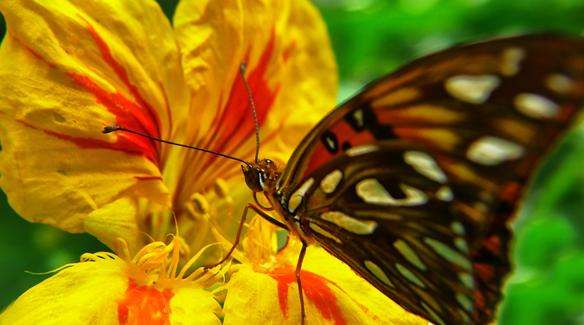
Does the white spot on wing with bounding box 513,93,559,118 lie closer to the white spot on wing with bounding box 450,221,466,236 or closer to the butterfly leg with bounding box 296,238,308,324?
the white spot on wing with bounding box 450,221,466,236

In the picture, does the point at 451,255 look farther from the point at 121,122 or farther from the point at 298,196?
the point at 121,122

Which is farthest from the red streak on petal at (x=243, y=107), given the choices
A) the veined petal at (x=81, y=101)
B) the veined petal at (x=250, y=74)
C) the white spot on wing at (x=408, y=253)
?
the white spot on wing at (x=408, y=253)

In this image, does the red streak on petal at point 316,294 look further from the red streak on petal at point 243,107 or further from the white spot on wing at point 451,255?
the red streak on petal at point 243,107

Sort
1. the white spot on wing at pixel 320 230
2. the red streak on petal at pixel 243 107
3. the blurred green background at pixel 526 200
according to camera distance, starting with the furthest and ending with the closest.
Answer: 1. the blurred green background at pixel 526 200
2. the red streak on petal at pixel 243 107
3. the white spot on wing at pixel 320 230

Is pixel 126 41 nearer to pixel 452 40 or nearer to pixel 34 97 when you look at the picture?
pixel 34 97

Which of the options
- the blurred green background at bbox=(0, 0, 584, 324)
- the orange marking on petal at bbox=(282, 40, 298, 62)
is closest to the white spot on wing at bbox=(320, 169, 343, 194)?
the orange marking on petal at bbox=(282, 40, 298, 62)

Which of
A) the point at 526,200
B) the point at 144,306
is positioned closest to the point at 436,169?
the point at 144,306
